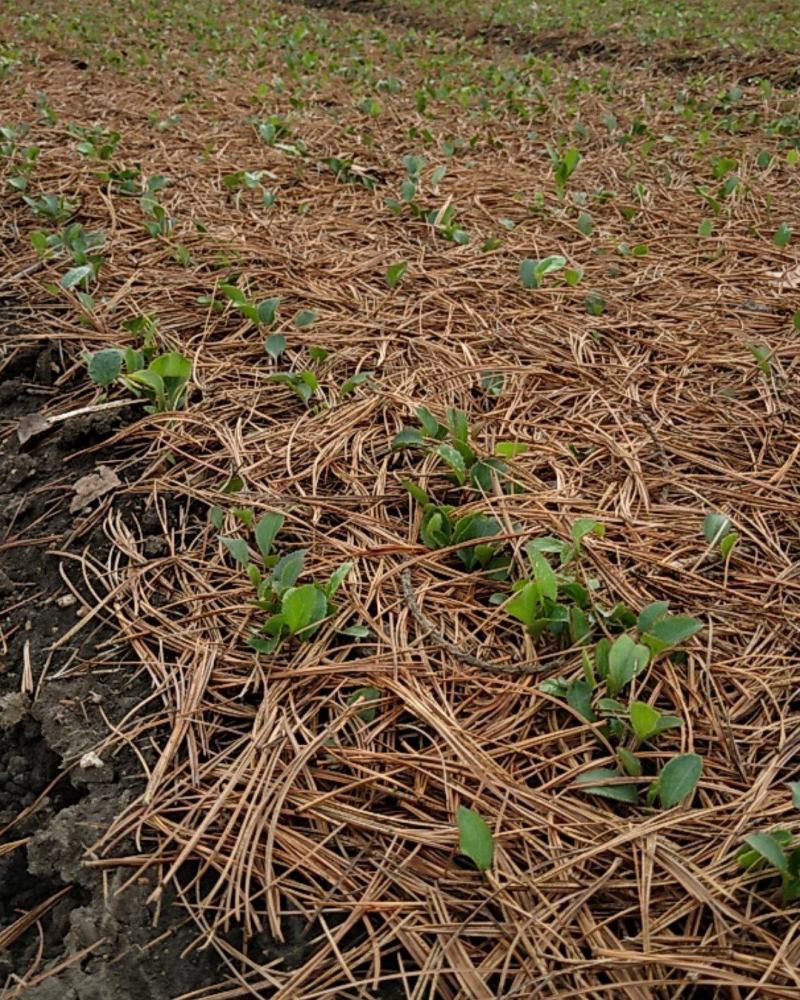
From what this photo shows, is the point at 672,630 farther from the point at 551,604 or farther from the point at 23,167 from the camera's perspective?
the point at 23,167

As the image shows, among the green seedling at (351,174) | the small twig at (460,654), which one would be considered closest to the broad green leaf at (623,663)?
the small twig at (460,654)

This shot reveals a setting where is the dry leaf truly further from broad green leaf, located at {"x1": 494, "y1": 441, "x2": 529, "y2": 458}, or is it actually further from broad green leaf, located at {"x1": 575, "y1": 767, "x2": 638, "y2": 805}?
broad green leaf, located at {"x1": 575, "y1": 767, "x2": 638, "y2": 805}

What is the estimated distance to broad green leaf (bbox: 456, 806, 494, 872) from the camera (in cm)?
110

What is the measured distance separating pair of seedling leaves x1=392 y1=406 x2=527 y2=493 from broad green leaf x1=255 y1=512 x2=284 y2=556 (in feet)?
1.11

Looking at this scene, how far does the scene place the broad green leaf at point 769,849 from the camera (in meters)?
1.05

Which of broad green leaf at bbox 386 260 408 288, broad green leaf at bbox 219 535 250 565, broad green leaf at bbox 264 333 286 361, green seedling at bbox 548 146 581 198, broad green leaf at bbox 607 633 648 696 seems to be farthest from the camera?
green seedling at bbox 548 146 581 198

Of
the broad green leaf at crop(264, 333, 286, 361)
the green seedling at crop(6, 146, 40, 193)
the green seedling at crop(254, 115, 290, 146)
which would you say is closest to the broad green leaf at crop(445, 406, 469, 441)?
the broad green leaf at crop(264, 333, 286, 361)

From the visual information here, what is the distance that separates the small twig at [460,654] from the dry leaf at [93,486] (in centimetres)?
70

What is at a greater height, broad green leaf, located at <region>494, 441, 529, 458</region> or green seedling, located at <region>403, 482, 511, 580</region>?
broad green leaf, located at <region>494, 441, 529, 458</region>

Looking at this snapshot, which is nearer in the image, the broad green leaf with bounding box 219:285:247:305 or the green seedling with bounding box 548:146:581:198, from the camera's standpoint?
the broad green leaf with bounding box 219:285:247:305

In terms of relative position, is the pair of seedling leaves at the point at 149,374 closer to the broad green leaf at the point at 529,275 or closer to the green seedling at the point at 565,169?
the broad green leaf at the point at 529,275

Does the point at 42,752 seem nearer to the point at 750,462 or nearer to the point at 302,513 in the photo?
the point at 302,513

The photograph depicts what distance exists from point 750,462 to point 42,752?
5.02 ft

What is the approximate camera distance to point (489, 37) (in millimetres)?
7551
